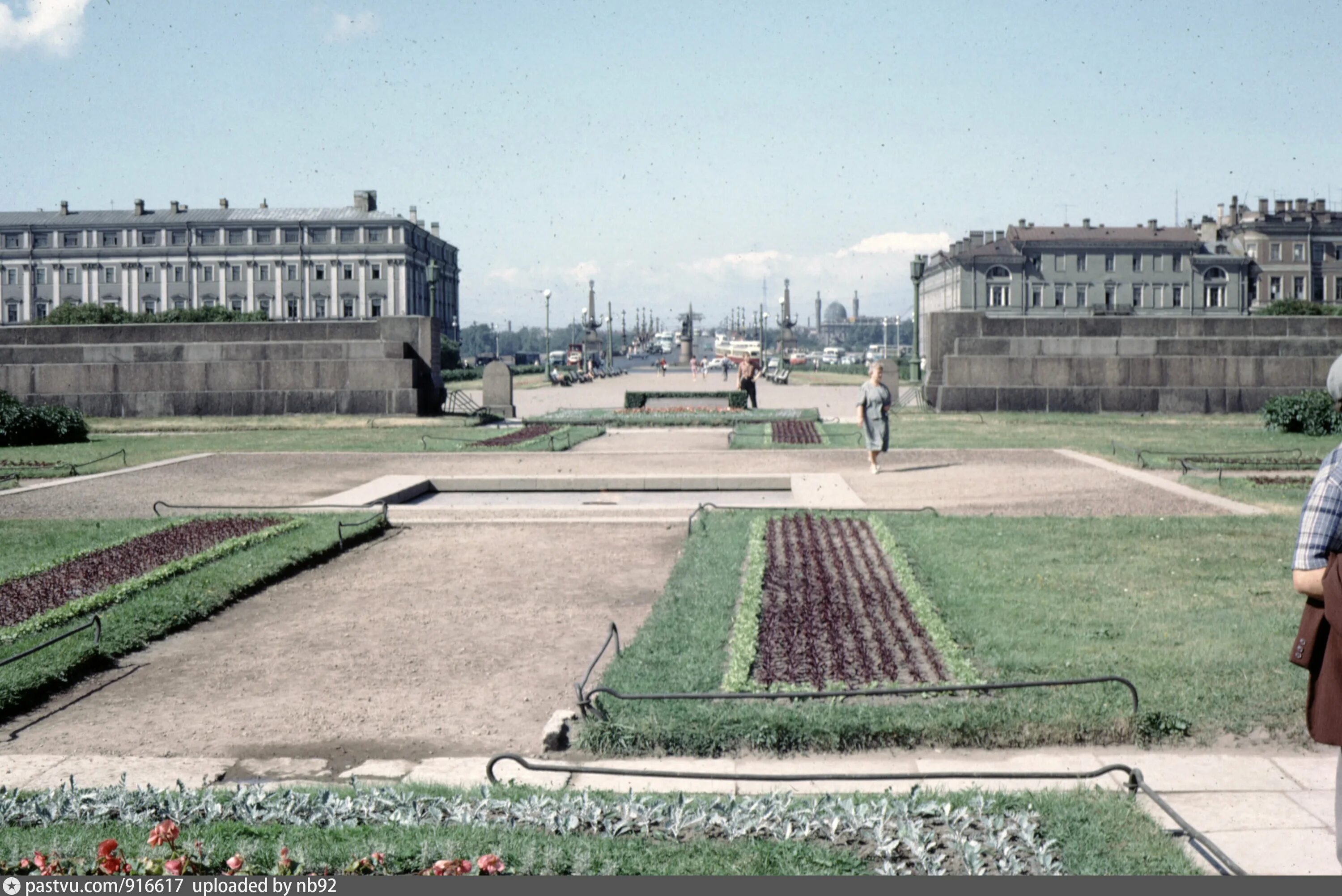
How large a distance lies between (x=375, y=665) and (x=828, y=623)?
286cm

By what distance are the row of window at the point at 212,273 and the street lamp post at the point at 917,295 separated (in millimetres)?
88066

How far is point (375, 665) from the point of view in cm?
754

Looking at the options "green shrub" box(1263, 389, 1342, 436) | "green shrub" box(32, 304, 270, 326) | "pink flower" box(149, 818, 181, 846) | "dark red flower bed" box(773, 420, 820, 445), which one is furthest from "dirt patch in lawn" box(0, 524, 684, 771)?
"green shrub" box(32, 304, 270, 326)

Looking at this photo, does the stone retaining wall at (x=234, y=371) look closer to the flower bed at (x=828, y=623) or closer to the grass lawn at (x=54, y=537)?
the grass lawn at (x=54, y=537)

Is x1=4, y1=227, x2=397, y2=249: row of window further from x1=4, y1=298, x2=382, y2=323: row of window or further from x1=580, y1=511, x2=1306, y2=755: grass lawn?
x1=580, y1=511, x2=1306, y2=755: grass lawn

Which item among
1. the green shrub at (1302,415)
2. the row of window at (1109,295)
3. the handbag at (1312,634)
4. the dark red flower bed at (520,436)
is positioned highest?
the row of window at (1109,295)

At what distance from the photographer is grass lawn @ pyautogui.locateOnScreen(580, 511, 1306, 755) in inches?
230

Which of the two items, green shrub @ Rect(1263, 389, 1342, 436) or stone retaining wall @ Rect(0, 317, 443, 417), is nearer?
green shrub @ Rect(1263, 389, 1342, 436)

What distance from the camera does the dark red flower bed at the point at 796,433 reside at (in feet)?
74.4

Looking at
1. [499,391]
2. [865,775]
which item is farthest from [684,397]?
[865,775]

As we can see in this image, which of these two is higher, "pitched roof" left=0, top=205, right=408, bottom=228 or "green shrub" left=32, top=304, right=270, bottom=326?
"pitched roof" left=0, top=205, right=408, bottom=228

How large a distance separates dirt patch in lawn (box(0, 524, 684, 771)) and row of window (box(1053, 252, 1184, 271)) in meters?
107

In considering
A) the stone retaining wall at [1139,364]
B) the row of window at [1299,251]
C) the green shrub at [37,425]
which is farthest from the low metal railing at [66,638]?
the row of window at [1299,251]

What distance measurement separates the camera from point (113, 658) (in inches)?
305
